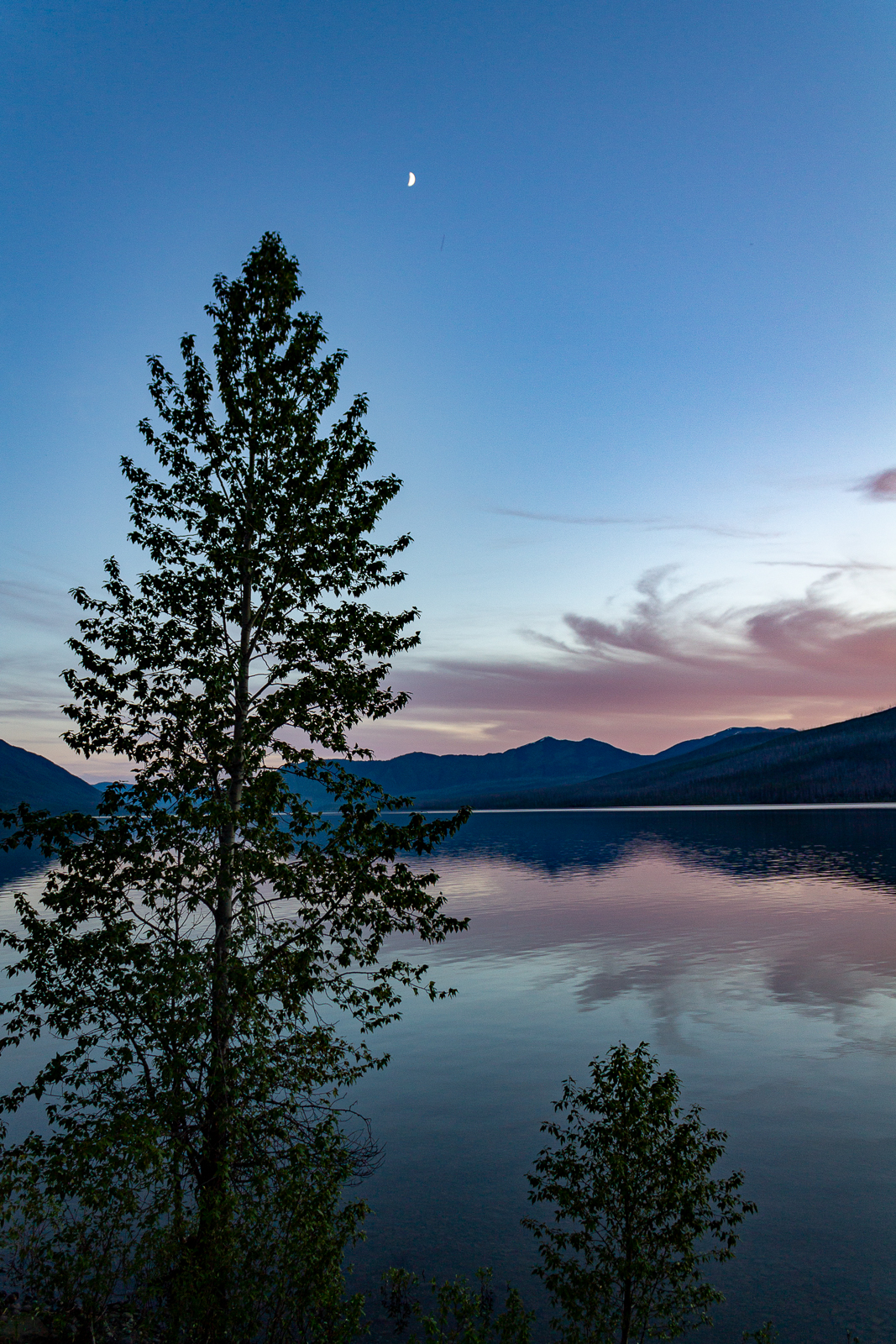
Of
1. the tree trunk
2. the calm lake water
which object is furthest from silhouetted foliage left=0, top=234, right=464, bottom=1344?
the calm lake water

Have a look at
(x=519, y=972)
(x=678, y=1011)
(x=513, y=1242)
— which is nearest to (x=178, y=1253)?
(x=513, y=1242)

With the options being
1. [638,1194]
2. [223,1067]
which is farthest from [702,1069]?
[223,1067]

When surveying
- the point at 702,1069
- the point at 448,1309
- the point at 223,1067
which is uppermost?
the point at 223,1067

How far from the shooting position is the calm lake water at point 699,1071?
17641 mm

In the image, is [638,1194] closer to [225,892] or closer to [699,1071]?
[225,892]

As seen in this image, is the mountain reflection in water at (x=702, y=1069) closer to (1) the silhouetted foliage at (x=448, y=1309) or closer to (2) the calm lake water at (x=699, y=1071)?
(2) the calm lake water at (x=699, y=1071)

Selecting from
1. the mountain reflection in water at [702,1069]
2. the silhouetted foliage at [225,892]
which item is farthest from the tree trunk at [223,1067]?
the mountain reflection in water at [702,1069]

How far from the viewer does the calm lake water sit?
57.9ft

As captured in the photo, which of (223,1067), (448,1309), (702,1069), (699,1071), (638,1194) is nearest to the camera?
(638,1194)

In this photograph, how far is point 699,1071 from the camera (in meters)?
30.0

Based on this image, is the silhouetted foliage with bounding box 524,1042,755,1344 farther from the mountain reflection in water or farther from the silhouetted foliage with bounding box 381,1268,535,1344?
the mountain reflection in water

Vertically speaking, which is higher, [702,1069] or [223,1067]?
[223,1067]

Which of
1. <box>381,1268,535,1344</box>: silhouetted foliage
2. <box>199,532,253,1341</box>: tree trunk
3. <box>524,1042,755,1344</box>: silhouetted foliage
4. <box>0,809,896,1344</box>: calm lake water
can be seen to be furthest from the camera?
<box>0,809,896,1344</box>: calm lake water

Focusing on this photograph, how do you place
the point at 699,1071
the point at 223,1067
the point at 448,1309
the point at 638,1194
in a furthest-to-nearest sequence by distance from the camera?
the point at 699,1071
the point at 448,1309
the point at 223,1067
the point at 638,1194
